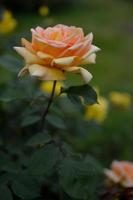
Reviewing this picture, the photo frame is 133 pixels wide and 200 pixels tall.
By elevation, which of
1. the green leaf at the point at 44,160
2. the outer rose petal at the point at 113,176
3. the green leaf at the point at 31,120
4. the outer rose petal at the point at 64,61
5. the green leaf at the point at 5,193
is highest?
the outer rose petal at the point at 64,61

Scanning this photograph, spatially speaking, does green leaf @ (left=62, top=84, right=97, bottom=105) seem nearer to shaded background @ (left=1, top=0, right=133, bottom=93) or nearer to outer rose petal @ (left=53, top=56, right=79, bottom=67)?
outer rose petal @ (left=53, top=56, right=79, bottom=67)

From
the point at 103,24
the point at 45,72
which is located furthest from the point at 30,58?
the point at 103,24

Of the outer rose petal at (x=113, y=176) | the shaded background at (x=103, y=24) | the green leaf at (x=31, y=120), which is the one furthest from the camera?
the shaded background at (x=103, y=24)

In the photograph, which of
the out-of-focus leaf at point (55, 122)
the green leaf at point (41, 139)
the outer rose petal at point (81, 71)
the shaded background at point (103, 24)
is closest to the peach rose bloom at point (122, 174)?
the out-of-focus leaf at point (55, 122)

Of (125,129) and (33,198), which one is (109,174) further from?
(125,129)

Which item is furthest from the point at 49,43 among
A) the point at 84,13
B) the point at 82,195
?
the point at 84,13

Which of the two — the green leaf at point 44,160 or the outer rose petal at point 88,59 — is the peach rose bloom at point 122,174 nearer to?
the green leaf at point 44,160

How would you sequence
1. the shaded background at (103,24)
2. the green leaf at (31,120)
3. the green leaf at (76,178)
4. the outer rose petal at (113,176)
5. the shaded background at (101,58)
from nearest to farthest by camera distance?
the green leaf at (76,178)
the green leaf at (31,120)
the outer rose petal at (113,176)
the shaded background at (101,58)
the shaded background at (103,24)
